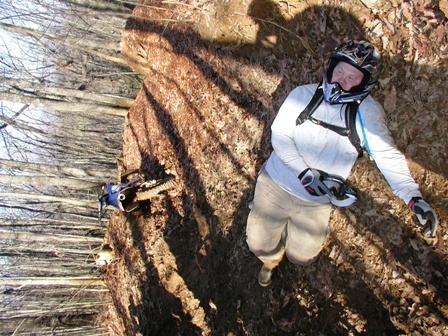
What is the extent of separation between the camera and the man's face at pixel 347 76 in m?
2.94

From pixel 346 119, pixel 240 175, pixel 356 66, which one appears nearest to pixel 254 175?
pixel 240 175

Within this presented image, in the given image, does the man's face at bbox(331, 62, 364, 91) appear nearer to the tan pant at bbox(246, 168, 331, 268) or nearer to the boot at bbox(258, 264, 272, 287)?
the tan pant at bbox(246, 168, 331, 268)

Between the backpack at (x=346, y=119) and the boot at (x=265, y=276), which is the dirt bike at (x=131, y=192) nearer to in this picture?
the boot at (x=265, y=276)

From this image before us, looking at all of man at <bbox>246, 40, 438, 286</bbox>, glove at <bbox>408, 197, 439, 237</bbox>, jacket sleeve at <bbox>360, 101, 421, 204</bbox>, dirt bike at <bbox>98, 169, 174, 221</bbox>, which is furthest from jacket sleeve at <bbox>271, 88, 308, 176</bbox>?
dirt bike at <bbox>98, 169, 174, 221</bbox>

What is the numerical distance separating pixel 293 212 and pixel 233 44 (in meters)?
3.77

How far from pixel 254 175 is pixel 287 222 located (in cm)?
181

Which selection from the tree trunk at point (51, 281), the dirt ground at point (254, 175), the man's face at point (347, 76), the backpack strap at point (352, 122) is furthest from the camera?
the tree trunk at point (51, 281)

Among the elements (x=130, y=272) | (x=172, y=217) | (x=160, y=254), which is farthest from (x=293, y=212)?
(x=130, y=272)

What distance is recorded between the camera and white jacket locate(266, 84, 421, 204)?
116 inches

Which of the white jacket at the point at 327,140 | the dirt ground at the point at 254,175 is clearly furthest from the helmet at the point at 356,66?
the dirt ground at the point at 254,175

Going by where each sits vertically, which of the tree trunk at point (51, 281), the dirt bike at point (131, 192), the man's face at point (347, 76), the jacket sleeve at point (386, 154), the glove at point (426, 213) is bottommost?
the tree trunk at point (51, 281)

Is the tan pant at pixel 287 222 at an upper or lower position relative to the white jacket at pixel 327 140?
lower

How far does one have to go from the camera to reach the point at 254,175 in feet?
19.1

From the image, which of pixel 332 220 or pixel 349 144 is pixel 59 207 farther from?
pixel 349 144
